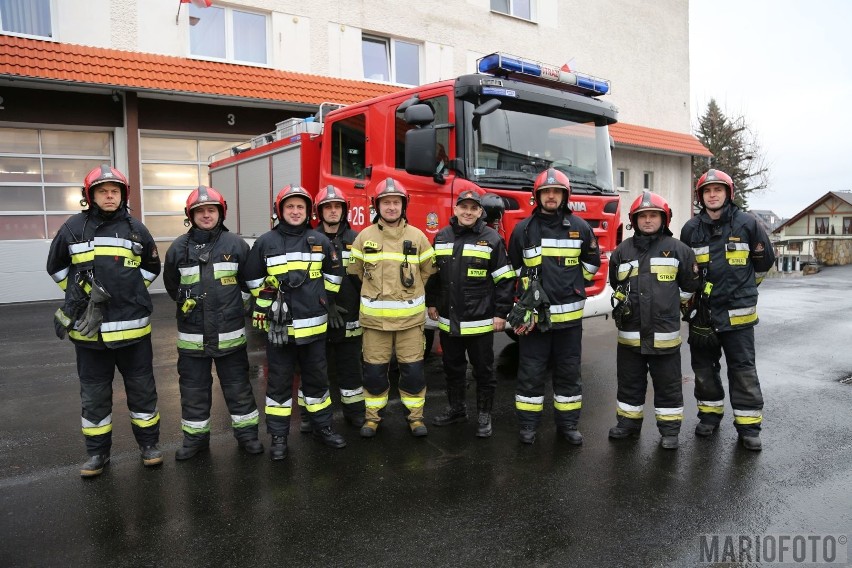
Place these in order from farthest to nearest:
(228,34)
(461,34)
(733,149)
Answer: (733,149)
(461,34)
(228,34)

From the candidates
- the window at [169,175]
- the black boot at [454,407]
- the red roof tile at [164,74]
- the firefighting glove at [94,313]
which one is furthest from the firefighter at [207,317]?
the window at [169,175]

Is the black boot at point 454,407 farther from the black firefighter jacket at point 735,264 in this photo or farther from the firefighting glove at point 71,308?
the firefighting glove at point 71,308

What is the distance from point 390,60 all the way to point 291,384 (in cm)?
1177

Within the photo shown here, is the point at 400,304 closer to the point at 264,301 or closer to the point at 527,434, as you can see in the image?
the point at 264,301

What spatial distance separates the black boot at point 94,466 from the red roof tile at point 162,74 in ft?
27.8

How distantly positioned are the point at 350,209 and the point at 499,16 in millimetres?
11656

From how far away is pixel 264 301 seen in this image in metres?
4.02

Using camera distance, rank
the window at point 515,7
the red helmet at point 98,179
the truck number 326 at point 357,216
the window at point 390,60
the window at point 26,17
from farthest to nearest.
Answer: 1. the window at point 515,7
2. the window at point 390,60
3. the window at point 26,17
4. the truck number 326 at point 357,216
5. the red helmet at point 98,179

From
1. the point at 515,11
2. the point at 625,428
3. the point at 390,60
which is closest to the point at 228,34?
the point at 390,60

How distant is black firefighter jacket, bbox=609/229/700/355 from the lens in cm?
402

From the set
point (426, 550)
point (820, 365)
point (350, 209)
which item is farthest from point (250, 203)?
point (820, 365)

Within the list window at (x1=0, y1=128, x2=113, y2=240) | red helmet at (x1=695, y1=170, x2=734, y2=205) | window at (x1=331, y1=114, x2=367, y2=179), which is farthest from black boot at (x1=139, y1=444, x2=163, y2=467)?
window at (x1=0, y1=128, x2=113, y2=240)

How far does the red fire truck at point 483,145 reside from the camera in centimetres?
508

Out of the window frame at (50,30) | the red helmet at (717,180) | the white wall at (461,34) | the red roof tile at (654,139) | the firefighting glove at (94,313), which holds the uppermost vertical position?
the white wall at (461,34)
